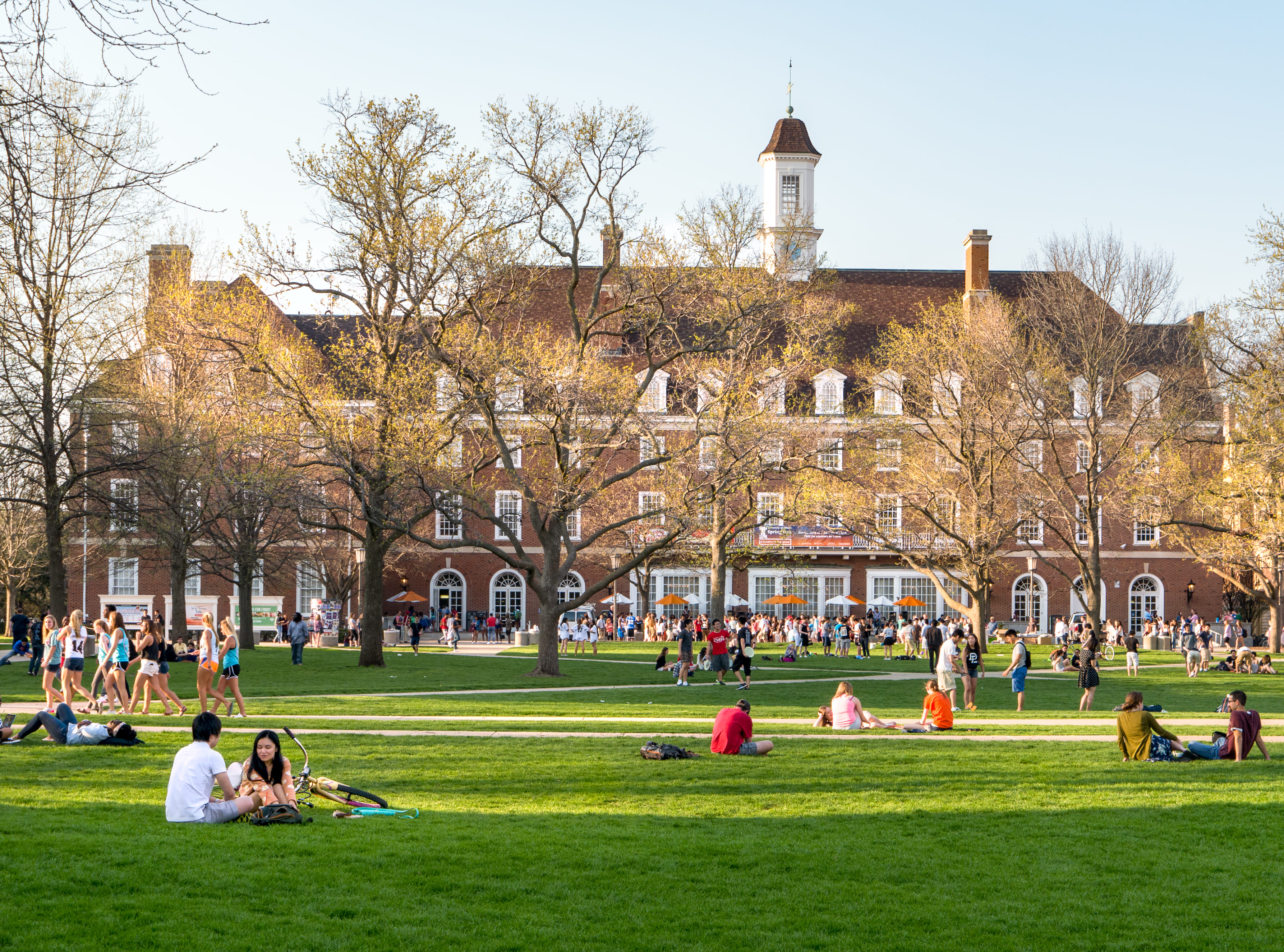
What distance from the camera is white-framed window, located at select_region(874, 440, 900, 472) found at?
38344 mm

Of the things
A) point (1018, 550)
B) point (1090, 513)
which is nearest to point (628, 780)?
point (1090, 513)

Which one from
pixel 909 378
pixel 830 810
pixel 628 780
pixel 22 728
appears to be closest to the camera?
pixel 830 810

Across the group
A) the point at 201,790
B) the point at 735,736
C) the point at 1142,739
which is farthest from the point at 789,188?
the point at 201,790

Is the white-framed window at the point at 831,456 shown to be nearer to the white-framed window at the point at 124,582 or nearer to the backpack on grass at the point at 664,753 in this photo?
the backpack on grass at the point at 664,753

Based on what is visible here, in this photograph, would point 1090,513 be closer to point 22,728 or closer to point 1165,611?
point 1165,611

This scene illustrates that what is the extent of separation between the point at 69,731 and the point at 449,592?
42815 millimetres

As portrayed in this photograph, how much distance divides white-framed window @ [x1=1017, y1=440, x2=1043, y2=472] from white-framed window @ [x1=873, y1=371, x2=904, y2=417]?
4.15 meters

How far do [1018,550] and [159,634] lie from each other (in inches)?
1755

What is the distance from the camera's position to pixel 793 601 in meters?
50.7

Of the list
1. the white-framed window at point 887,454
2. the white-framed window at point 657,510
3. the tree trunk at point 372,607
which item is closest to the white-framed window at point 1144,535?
the white-framed window at point 887,454

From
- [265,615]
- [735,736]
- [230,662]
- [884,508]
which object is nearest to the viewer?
[735,736]

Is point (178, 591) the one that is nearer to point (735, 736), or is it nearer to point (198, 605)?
point (198, 605)

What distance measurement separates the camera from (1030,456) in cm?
4594

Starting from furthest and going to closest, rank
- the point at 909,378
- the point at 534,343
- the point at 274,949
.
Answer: the point at 909,378 < the point at 534,343 < the point at 274,949
